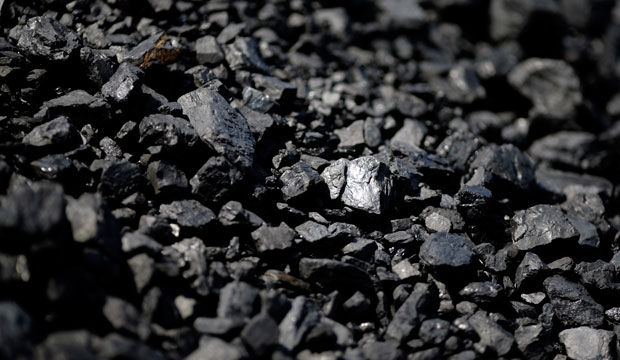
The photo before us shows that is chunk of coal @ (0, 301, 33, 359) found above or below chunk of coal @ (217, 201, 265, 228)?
above

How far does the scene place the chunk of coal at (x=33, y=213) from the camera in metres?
1.91

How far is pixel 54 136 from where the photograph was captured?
2.62m

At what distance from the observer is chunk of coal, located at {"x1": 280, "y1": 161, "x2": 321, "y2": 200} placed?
2.85m

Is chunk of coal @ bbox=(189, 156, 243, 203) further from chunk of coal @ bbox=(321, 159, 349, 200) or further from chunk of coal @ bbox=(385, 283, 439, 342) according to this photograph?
chunk of coal @ bbox=(385, 283, 439, 342)

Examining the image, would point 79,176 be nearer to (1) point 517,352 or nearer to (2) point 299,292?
(2) point 299,292

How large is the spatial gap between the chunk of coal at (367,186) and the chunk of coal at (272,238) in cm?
53

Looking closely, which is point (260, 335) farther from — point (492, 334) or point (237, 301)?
point (492, 334)

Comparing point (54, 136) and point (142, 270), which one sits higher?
point (54, 136)

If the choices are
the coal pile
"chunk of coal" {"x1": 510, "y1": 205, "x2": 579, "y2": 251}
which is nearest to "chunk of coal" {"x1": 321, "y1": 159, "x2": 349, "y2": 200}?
the coal pile

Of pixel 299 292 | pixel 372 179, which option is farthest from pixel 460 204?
pixel 299 292

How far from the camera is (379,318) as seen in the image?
2.58 metres

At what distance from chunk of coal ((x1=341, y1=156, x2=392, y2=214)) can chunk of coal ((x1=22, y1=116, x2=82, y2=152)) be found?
1756mm

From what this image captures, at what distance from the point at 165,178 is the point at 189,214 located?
27 centimetres

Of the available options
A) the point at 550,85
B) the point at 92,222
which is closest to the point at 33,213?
the point at 92,222
